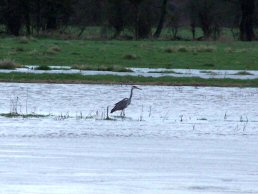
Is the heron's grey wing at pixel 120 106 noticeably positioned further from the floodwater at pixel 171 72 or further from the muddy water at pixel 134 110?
the floodwater at pixel 171 72

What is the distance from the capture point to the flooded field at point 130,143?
12.4 meters

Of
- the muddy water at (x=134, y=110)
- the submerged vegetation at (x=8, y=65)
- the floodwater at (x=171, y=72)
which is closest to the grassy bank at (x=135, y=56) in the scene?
the floodwater at (x=171, y=72)

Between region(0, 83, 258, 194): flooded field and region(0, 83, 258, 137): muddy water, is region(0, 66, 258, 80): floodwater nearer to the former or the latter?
region(0, 83, 258, 137): muddy water

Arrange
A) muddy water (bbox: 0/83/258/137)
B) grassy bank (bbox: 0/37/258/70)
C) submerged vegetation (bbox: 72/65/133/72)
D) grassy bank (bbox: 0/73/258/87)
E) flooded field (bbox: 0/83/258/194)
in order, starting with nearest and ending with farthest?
flooded field (bbox: 0/83/258/194) → muddy water (bbox: 0/83/258/137) → grassy bank (bbox: 0/73/258/87) → submerged vegetation (bbox: 72/65/133/72) → grassy bank (bbox: 0/37/258/70)

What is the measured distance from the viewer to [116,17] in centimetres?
6838

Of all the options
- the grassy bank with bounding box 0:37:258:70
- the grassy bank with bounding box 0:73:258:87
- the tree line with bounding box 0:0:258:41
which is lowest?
the grassy bank with bounding box 0:73:258:87

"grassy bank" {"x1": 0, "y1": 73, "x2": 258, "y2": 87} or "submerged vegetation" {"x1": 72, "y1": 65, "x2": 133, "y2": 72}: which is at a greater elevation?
"submerged vegetation" {"x1": 72, "y1": 65, "x2": 133, "y2": 72}

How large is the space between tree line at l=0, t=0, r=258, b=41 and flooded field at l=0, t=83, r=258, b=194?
38.7 m

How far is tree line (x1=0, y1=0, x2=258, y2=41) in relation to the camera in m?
66.1

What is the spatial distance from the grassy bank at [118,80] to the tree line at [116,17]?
108 ft

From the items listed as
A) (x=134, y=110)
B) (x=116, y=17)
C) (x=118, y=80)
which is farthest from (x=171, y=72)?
(x=116, y=17)

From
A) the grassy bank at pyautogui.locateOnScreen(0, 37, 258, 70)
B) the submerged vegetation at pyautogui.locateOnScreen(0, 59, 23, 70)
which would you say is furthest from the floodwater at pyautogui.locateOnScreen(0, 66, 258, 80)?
the grassy bank at pyautogui.locateOnScreen(0, 37, 258, 70)

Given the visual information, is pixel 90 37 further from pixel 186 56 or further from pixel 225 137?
pixel 225 137

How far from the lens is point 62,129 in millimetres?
18594
